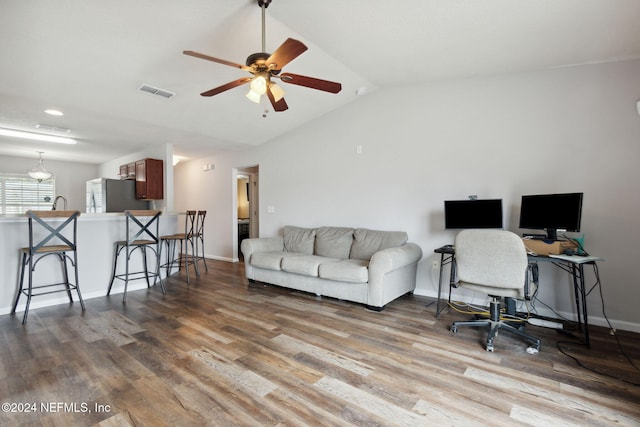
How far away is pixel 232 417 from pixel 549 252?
9.07 feet

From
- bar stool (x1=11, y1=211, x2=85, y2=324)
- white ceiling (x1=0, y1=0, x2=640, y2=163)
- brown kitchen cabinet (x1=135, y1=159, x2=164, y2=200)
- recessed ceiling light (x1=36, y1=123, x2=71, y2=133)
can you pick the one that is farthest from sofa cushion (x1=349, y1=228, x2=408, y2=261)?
recessed ceiling light (x1=36, y1=123, x2=71, y2=133)

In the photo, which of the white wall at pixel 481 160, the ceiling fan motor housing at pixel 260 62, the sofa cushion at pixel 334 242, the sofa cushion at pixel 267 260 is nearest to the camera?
the ceiling fan motor housing at pixel 260 62

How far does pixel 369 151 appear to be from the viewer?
4289 mm

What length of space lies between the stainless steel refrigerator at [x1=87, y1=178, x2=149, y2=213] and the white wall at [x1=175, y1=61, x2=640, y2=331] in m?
2.67

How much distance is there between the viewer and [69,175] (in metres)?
7.36

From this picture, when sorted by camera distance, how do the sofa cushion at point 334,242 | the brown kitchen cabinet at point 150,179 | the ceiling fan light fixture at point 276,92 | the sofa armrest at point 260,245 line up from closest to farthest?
the ceiling fan light fixture at point 276,92 → the sofa cushion at point 334,242 → the sofa armrest at point 260,245 → the brown kitchen cabinet at point 150,179

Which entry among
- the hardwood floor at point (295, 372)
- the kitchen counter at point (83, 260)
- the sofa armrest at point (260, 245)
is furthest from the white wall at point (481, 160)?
the kitchen counter at point (83, 260)

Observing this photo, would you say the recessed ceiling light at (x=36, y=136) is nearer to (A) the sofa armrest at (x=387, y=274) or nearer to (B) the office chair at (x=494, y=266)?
(A) the sofa armrest at (x=387, y=274)

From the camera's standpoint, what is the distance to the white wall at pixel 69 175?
22.2 ft

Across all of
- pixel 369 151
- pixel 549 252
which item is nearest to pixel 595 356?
pixel 549 252

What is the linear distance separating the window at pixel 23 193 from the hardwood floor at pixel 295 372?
17.2 ft

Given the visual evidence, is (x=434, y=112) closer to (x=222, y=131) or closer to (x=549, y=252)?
(x=549, y=252)

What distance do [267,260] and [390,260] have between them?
1742 millimetres

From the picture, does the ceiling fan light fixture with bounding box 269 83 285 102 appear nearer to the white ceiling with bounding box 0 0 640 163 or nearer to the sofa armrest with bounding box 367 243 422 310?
the white ceiling with bounding box 0 0 640 163
